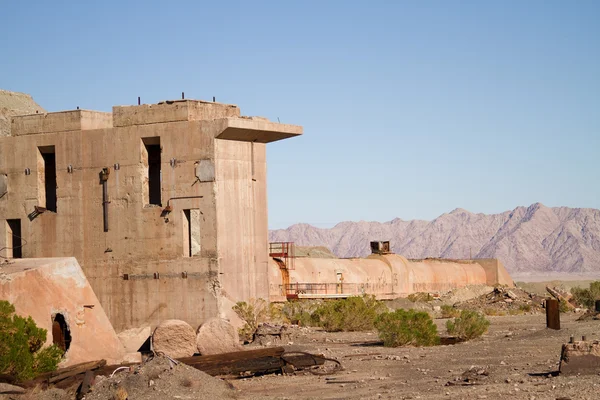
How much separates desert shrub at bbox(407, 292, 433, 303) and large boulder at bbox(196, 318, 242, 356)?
22951 millimetres

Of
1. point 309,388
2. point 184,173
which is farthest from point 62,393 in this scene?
point 184,173

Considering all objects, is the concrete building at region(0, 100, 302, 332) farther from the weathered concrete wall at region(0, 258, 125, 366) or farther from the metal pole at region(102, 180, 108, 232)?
the weathered concrete wall at region(0, 258, 125, 366)

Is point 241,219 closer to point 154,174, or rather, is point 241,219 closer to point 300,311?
point 154,174

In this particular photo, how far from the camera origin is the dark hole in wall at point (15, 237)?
2328 centimetres

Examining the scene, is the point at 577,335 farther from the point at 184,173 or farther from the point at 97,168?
the point at 97,168

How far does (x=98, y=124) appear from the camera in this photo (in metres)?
22.6

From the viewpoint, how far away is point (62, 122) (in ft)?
74.3

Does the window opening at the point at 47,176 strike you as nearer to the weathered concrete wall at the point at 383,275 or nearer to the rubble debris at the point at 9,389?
the weathered concrete wall at the point at 383,275

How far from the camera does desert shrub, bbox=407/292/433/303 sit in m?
40.7

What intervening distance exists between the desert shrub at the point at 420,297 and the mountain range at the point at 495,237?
267 ft

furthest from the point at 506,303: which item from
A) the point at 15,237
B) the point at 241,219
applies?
the point at 15,237

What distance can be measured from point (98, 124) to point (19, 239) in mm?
3571

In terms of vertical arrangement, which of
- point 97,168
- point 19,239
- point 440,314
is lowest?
point 440,314

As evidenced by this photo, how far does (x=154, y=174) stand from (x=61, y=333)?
622 centimetres
